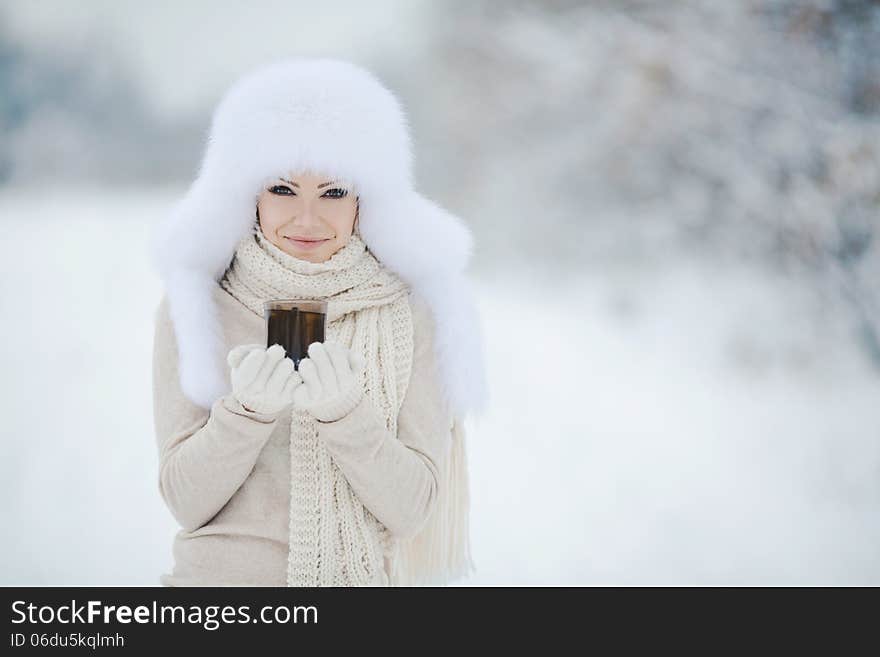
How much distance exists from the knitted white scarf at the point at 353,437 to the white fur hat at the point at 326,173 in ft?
0.14

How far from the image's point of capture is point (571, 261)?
9.22 feet

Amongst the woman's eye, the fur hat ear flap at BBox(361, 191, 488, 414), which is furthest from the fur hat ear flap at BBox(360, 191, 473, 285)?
the woman's eye

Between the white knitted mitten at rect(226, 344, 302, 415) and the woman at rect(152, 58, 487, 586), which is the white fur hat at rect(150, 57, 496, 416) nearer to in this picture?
the woman at rect(152, 58, 487, 586)

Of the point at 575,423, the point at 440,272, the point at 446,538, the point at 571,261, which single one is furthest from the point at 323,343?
the point at 571,261

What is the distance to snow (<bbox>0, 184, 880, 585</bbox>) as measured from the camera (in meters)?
2.37

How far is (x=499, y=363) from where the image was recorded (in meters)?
2.68

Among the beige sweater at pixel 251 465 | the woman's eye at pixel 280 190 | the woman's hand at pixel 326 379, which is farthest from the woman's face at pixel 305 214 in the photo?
the woman's hand at pixel 326 379

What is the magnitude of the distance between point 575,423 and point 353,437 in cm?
159

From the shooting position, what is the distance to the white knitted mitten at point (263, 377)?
107 centimetres

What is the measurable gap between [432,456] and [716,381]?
1.72m

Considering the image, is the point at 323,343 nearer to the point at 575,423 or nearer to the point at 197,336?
the point at 197,336

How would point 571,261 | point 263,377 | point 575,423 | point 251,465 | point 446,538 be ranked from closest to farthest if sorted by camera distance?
1. point 263,377
2. point 251,465
3. point 446,538
4. point 575,423
5. point 571,261

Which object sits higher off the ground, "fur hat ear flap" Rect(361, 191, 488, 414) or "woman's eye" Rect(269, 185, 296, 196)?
"woman's eye" Rect(269, 185, 296, 196)
